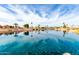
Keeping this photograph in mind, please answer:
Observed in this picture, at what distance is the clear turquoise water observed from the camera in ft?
5.86

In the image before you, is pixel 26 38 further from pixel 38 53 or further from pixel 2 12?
pixel 2 12

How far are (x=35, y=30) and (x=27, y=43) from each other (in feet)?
0.50

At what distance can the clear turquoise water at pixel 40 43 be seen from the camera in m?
1.79

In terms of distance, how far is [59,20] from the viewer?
5.95ft

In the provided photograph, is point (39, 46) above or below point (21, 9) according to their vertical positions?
below

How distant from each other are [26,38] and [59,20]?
373 millimetres

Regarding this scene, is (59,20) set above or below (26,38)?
above

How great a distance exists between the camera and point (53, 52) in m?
1.79

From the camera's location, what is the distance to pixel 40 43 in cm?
180

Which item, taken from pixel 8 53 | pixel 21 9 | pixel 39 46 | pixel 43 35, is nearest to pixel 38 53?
pixel 39 46
